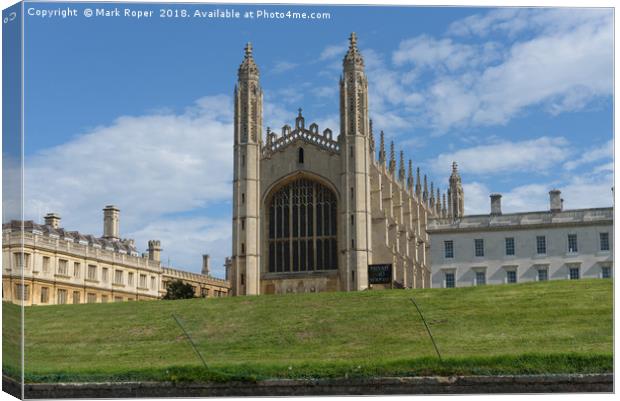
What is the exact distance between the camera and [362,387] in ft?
73.0

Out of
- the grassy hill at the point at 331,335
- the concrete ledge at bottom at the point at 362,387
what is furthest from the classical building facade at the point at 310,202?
the concrete ledge at bottom at the point at 362,387

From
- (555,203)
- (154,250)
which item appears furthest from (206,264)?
(555,203)

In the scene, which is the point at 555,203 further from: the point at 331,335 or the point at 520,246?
the point at 331,335

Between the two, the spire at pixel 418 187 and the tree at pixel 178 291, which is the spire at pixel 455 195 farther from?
the tree at pixel 178 291

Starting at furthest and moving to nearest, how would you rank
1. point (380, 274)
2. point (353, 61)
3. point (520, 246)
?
point (353, 61) < point (380, 274) < point (520, 246)

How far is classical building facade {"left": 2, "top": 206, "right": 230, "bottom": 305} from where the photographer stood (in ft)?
178

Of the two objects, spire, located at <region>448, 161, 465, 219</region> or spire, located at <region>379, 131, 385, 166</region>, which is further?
spire, located at <region>448, 161, 465, 219</region>

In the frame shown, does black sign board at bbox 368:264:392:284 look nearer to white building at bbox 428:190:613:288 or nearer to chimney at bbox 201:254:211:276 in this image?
white building at bbox 428:190:613:288

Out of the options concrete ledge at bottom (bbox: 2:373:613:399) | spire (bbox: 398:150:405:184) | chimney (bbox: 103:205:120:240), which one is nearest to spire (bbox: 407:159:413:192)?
spire (bbox: 398:150:405:184)

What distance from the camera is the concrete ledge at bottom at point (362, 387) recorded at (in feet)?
72.2

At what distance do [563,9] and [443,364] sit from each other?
8.49 metres

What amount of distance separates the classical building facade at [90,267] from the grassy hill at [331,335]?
10.8 meters

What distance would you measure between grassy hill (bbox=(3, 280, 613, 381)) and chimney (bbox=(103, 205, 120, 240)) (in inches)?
1238

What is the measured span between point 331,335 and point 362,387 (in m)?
8.90
